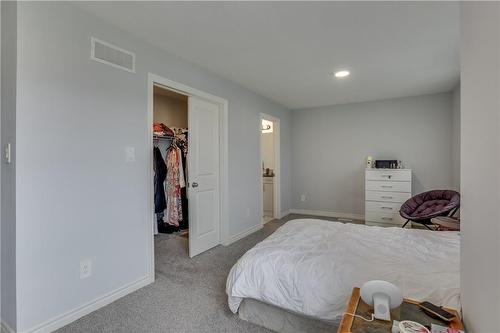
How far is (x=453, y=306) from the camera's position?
127cm

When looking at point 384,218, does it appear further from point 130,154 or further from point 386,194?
point 130,154

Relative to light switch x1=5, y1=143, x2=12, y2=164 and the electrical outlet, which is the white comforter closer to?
the electrical outlet

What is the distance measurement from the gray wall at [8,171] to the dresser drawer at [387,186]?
458 centimetres

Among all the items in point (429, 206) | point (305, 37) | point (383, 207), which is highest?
point (305, 37)

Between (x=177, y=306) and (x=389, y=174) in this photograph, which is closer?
(x=177, y=306)

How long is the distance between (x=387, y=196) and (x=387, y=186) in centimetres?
17

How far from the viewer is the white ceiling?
1.98 metres

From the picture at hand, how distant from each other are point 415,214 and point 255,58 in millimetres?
3075

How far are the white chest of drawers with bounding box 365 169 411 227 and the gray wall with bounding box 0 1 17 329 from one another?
15.0ft

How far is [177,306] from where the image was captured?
2.15 meters

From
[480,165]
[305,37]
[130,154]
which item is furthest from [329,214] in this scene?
[480,165]

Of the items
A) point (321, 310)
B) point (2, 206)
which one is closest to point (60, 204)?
point (2, 206)

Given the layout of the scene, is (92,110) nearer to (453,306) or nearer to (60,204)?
(60,204)

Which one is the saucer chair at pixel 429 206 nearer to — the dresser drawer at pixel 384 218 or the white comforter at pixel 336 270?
the dresser drawer at pixel 384 218
